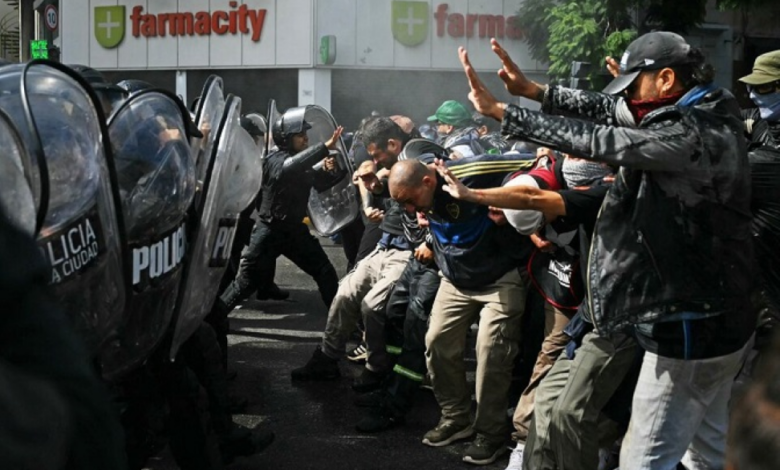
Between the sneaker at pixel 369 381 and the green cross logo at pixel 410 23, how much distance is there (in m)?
16.1

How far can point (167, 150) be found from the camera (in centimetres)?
351

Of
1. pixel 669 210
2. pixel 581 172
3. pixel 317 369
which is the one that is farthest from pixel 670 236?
pixel 317 369

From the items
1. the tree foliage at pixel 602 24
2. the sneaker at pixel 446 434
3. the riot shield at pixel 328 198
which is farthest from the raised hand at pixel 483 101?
the tree foliage at pixel 602 24

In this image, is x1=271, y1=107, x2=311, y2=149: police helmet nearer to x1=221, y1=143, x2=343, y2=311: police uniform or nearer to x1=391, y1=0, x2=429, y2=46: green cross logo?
x1=221, y1=143, x2=343, y2=311: police uniform

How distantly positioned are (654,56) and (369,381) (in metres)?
3.29

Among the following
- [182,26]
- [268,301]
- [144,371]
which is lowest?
[268,301]

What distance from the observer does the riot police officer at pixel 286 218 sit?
292 inches

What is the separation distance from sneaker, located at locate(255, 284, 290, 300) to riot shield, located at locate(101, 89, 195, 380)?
5.54 m

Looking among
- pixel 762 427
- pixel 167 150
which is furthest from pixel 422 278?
pixel 762 427

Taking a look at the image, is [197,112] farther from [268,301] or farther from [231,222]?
[268,301]

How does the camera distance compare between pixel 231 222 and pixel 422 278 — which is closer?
pixel 231 222

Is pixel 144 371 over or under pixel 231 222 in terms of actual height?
under

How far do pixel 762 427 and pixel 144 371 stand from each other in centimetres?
309

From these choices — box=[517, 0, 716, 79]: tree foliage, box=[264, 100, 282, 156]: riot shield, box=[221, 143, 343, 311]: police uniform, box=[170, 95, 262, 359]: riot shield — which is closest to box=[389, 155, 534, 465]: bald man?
box=[170, 95, 262, 359]: riot shield
